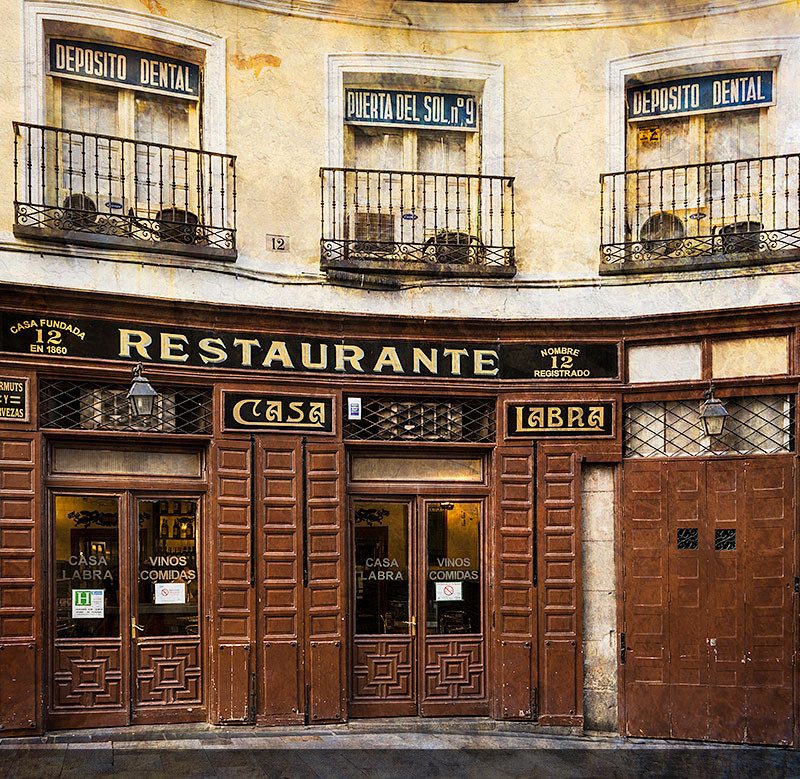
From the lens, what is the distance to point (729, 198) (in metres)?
11.4

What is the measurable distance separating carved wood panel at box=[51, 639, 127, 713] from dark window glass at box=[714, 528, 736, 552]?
5.79 m

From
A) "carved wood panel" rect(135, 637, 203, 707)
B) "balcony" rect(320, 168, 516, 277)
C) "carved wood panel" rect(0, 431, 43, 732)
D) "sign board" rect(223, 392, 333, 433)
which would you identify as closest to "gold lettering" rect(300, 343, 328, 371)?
"sign board" rect(223, 392, 333, 433)

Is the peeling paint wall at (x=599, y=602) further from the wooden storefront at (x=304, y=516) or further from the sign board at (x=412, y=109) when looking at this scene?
the sign board at (x=412, y=109)

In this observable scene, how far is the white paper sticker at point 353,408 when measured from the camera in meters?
11.0

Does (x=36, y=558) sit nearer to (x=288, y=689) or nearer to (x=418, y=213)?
(x=288, y=689)

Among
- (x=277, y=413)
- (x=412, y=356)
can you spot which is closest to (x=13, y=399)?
(x=277, y=413)

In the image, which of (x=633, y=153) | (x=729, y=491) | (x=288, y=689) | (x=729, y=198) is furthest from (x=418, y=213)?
(x=288, y=689)

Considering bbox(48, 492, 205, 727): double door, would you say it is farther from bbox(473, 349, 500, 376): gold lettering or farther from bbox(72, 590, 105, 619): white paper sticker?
bbox(473, 349, 500, 376): gold lettering

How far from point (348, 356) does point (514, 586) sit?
9.32 feet

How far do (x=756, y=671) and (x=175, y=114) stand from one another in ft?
25.8

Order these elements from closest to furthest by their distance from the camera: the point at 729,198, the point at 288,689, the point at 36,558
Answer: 1. the point at 36,558
2. the point at 288,689
3. the point at 729,198

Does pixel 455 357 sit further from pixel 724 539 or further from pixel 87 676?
pixel 87 676

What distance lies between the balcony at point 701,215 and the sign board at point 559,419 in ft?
4.66

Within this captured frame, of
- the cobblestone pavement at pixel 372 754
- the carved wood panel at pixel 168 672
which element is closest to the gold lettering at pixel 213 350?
the carved wood panel at pixel 168 672
